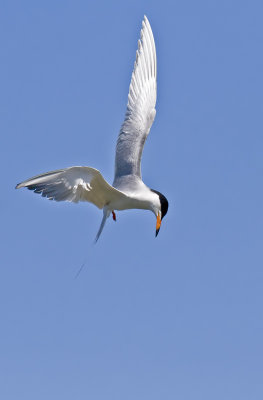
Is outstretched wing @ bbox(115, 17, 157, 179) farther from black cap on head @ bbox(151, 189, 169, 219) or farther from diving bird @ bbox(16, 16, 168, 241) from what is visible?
black cap on head @ bbox(151, 189, 169, 219)

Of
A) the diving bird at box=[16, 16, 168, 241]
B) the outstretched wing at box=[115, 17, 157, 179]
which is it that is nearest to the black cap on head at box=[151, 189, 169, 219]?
the diving bird at box=[16, 16, 168, 241]

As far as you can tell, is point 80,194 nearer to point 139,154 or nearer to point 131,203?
point 131,203

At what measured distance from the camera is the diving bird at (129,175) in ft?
56.3

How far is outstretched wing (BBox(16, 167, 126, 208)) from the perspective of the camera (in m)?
17.0

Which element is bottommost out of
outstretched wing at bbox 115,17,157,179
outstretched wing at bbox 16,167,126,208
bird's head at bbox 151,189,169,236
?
outstretched wing at bbox 16,167,126,208

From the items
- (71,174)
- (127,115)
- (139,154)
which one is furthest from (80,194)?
(127,115)

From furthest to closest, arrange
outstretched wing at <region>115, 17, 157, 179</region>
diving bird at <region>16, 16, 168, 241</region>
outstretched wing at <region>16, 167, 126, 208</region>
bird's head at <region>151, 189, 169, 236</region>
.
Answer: outstretched wing at <region>115, 17, 157, 179</region>, bird's head at <region>151, 189, 169, 236</region>, diving bird at <region>16, 16, 168, 241</region>, outstretched wing at <region>16, 167, 126, 208</region>

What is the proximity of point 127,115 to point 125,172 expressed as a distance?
2.81 meters

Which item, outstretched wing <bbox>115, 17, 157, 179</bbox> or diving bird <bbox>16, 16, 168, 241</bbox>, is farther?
outstretched wing <bbox>115, 17, 157, 179</bbox>

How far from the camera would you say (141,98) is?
23.3 m

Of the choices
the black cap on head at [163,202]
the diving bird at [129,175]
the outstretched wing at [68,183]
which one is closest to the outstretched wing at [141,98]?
the diving bird at [129,175]

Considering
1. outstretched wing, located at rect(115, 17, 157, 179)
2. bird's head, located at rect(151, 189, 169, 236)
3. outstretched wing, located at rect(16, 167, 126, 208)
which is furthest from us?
outstretched wing, located at rect(115, 17, 157, 179)

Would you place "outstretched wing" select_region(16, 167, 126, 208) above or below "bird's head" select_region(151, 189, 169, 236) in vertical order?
below

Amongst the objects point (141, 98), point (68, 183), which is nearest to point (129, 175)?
point (68, 183)
